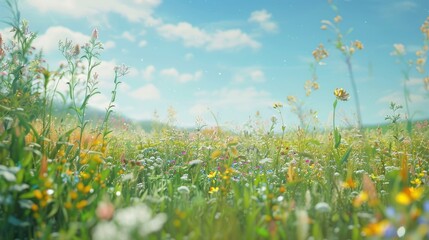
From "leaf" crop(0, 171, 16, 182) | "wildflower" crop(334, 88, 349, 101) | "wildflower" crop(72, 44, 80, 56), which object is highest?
"wildflower" crop(72, 44, 80, 56)

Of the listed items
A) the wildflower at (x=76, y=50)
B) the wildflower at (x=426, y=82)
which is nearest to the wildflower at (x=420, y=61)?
the wildflower at (x=426, y=82)

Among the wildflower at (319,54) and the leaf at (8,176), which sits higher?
the wildflower at (319,54)

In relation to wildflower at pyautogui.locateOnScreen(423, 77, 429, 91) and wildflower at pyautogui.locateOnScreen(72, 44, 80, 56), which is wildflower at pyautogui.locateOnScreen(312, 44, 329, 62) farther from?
wildflower at pyautogui.locateOnScreen(72, 44, 80, 56)

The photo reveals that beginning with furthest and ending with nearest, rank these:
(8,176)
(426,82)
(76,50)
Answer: (76,50) → (426,82) → (8,176)

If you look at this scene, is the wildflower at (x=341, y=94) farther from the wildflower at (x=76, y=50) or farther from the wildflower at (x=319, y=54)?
A: the wildflower at (x=76, y=50)

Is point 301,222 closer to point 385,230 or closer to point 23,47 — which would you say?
point 385,230

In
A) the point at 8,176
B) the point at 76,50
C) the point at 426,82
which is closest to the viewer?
the point at 8,176

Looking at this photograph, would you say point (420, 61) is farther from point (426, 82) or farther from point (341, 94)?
point (341, 94)

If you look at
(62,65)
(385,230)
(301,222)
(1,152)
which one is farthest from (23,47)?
(385,230)

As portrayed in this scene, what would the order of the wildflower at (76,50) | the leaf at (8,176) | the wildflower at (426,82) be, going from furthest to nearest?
the wildflower at (76,50)
the wildflower at (426,82)
the leaf at (8,176)

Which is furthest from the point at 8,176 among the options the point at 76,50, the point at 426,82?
the point at 426,82

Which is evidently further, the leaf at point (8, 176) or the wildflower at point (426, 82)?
the wildflower at point (426, 82)

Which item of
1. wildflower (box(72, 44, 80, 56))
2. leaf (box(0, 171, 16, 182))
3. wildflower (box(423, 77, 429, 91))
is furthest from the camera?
wildflower (box(72, 44, 80, 56))

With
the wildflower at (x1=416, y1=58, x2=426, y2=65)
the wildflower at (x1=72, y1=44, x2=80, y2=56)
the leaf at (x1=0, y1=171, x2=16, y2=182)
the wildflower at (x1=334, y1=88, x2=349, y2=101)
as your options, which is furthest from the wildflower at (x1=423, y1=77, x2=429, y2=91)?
the wildflower at (x1=72, y1=44, x2=80, y2=56)
